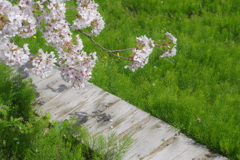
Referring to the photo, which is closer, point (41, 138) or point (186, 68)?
point (41, 138)

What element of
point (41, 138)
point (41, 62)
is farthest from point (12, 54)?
point (41, 138)

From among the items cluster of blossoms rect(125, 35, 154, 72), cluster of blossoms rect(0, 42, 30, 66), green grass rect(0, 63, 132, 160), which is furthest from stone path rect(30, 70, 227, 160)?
cluster of blossoms rect(0, 42, 30, 66)

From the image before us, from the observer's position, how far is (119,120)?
3.35 meters

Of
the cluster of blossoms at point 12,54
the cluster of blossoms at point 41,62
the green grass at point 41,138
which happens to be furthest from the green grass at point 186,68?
the cluster of blossoms at point 12,54

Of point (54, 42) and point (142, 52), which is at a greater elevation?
point (54, 42)

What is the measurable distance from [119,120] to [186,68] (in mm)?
1399

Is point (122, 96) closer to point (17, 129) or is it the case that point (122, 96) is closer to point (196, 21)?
point (17, 129)

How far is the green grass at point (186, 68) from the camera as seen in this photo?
3289mm

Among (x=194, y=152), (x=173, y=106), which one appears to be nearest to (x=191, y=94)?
(x=173, y=106)

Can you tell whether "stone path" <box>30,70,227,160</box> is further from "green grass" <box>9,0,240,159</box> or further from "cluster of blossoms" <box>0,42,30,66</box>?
"cluster of blossoms" <box>0,42,30,66</box>

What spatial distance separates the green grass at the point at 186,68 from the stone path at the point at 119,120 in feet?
0.62

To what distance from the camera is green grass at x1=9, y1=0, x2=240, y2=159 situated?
3289 millimetres

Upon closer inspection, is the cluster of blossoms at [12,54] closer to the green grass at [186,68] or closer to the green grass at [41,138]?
the green grass at [41,138]

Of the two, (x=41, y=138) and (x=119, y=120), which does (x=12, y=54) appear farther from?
(x=119, y=120)
